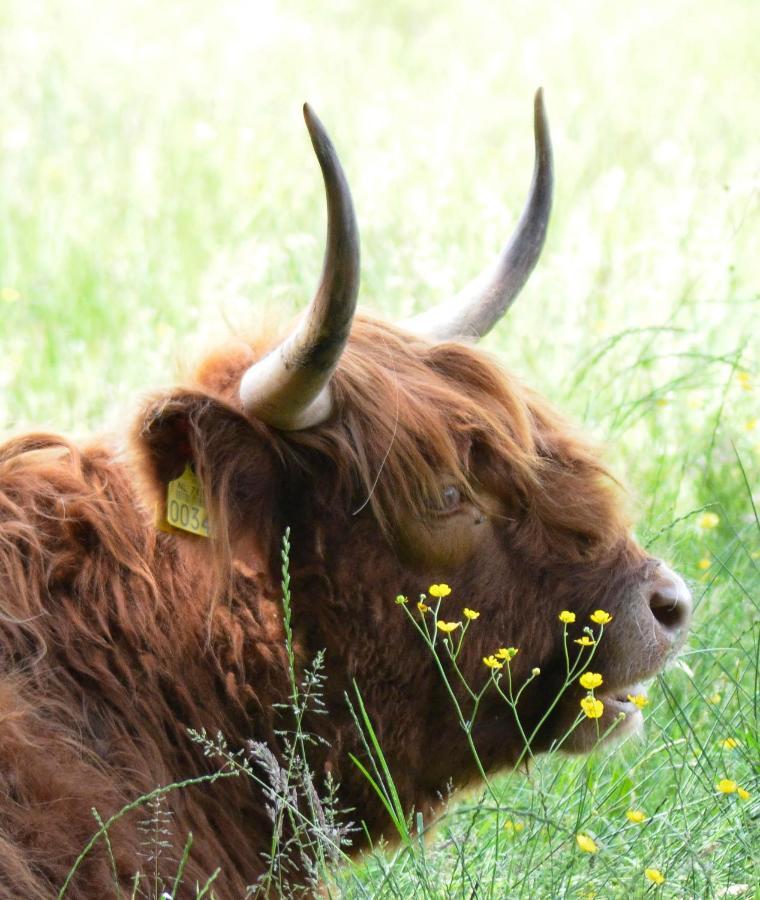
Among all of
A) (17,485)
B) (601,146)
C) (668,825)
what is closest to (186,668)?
(17,485)

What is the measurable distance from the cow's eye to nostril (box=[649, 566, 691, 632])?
0.51 metres

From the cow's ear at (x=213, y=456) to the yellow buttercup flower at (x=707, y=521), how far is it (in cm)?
194

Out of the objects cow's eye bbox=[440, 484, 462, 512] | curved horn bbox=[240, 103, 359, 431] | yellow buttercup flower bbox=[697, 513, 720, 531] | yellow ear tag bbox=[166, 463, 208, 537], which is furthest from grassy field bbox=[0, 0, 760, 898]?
cow's eye bbox=[440, 484, 462, 512]

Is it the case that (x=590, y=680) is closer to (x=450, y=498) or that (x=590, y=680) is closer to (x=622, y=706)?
(x=622, y=706)

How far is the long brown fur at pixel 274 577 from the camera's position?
123 inches

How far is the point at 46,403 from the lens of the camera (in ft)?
19.7

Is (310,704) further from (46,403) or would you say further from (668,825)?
(46,403)

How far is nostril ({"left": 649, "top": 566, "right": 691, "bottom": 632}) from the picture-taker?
11.0 feet

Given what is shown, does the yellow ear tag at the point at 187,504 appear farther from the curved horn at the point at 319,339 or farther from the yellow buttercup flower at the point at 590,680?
the yellow buttercup flower at the point at 590,680

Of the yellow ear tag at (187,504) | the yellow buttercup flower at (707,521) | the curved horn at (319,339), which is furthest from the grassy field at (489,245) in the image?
the curved horn at (319,339)

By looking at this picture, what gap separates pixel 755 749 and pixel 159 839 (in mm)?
1480

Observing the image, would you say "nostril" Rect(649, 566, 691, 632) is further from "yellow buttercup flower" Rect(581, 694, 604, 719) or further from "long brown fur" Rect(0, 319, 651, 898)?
"yellow buttercup flower" Rect(581, 694, 604, 719)

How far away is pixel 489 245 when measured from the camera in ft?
23.1

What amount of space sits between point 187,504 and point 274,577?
0.91ft
